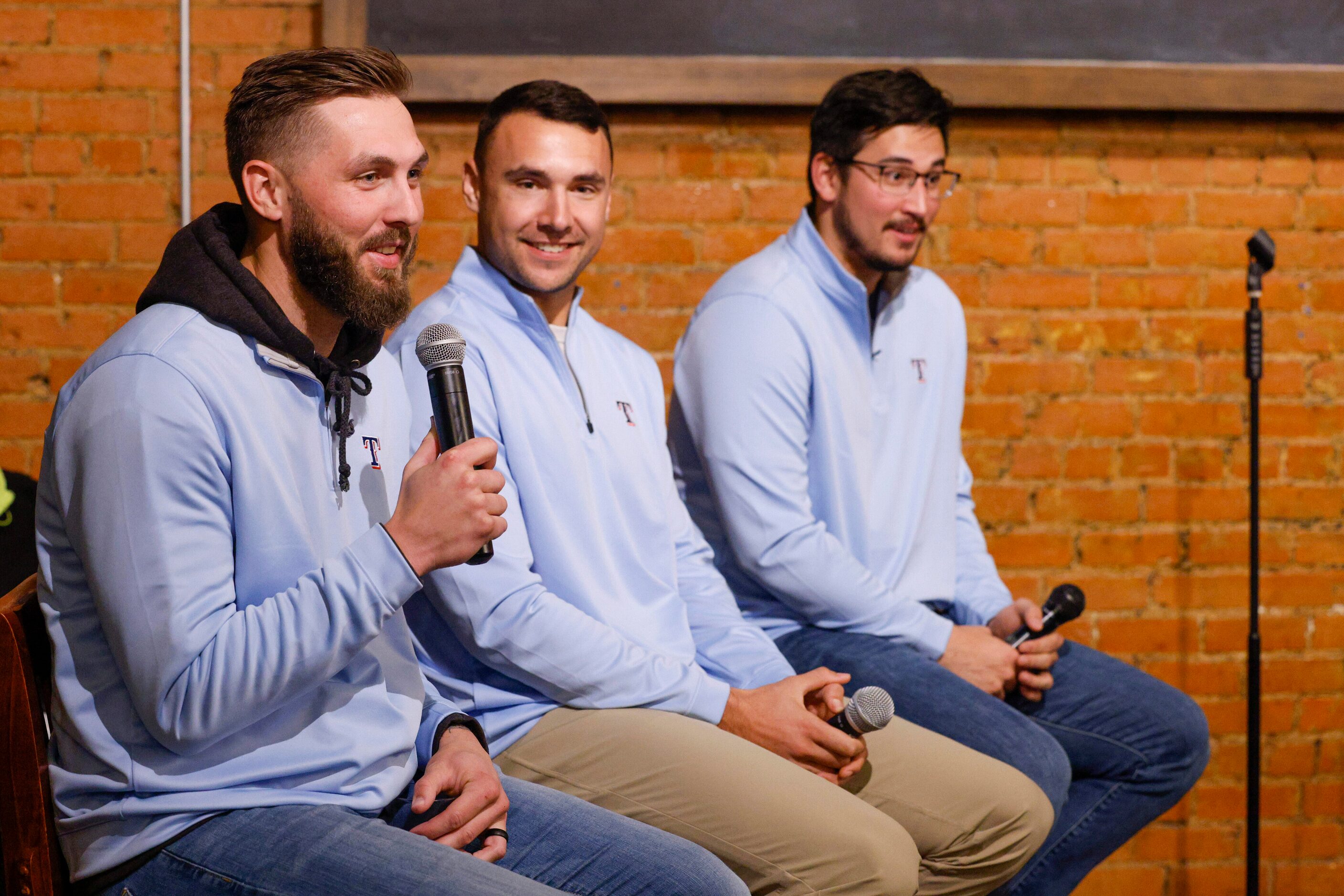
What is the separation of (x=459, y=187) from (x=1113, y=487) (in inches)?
64.4

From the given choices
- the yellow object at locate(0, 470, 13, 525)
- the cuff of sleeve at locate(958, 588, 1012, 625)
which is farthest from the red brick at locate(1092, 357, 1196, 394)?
the yellow object at locate(0, 470, 13, 525)

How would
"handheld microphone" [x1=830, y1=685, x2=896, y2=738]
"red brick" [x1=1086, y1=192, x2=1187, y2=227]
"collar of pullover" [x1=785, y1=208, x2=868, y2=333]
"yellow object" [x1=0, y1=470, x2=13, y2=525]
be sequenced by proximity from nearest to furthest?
"handheld microphone" [x1=830, y1=685, x2=896, y2=738]
"yellow object" [x1=0, y1=470, x2=13, y2=525]
"collar of pullover" [x1=785, y1=208, x2=868, y2=333]
"red brick" [x1=1086, y1=192, x2=1187, y2=227]

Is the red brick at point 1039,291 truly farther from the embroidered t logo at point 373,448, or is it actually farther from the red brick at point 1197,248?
the embroidered t logo at point 373,448

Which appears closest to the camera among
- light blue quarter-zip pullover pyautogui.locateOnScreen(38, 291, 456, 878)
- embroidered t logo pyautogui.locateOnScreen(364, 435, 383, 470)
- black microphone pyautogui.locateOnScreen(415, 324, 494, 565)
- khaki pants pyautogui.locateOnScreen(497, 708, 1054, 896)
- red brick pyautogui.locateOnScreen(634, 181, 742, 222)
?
light blue quarter-zip pullover pyautogui.locateOnScreen(38, 291, 456, 878)

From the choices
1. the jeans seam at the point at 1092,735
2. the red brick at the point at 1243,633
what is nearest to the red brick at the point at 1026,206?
the red brick at the point at 1243,633

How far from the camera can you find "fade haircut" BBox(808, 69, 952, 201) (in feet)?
7.38

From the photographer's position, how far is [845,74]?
8.49ft

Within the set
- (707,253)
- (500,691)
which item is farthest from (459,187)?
(500,691)

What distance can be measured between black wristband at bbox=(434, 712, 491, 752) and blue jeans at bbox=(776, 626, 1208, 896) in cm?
70

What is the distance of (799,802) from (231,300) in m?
0.96

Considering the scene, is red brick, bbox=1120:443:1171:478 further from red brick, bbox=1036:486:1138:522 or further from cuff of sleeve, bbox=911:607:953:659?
cuff of sleeve, bbox=911:607:953:659

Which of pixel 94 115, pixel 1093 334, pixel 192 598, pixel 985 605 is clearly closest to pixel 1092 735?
pixel 985 605

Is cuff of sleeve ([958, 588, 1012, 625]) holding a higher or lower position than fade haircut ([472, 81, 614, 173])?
lower

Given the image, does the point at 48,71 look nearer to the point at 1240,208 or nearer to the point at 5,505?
the point at 5,505
